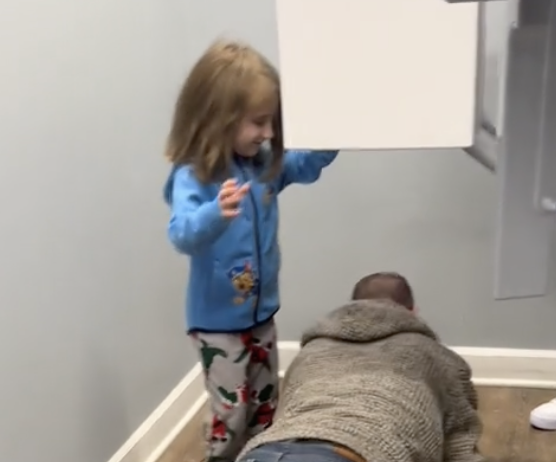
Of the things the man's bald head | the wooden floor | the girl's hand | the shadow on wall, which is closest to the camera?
the girl's hand

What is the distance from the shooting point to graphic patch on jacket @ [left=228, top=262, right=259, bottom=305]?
5.35 ft

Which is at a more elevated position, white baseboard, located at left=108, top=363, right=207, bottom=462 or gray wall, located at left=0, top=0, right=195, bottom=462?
gray wall, located at left=0, top=0, right=195, bottom=462

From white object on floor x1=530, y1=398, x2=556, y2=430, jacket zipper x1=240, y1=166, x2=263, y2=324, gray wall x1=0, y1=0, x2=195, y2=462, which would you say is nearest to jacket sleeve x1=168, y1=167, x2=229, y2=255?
jacket zipper x1=240, y1=166, x2=263, y2=324

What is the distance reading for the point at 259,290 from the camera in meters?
1.66

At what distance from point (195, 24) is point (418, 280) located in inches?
32.4

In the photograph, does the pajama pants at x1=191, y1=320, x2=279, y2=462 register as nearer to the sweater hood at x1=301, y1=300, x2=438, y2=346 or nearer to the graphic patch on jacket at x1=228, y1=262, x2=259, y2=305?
the graphic patch on jacket at x1=228, y1=262, x2=259, y2=305

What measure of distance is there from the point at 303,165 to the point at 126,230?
1.39ft

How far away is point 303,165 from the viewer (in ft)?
5.48

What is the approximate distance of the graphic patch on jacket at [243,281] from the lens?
1630 millimetres

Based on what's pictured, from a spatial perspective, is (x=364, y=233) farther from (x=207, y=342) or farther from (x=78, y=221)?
(x=78, y=221)

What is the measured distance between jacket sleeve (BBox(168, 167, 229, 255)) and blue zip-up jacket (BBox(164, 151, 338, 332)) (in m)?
0.03

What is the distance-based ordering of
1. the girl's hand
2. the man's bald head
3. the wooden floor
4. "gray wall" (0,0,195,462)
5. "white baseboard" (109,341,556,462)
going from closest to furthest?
1. the girl's hand
2. "gray wall" (0,0,195,462)
3. the man's bald head
4. the wooden floor
5. "white baseboard" (109,341,556,462)

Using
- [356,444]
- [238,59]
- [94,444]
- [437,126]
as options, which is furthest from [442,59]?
[94,444]

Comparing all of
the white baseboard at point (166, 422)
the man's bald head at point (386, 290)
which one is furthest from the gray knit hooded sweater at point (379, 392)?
the white baseboard at point (166, 422)
